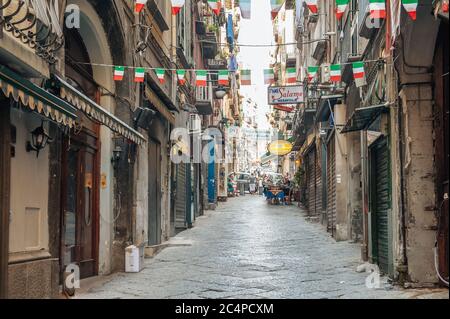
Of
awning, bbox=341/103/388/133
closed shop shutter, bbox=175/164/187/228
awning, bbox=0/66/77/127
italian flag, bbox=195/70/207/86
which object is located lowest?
closed shop shutter, bbox=175/164/187/228

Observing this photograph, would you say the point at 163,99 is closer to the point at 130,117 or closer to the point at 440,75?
the point at 130,117

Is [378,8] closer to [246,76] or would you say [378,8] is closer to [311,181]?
[246,76]

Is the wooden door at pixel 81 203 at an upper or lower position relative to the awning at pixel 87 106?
lower

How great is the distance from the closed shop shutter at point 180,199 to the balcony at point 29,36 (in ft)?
38.3

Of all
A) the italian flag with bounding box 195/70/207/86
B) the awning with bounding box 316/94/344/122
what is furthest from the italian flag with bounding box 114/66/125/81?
the awning with bounding box 316/94/344/122

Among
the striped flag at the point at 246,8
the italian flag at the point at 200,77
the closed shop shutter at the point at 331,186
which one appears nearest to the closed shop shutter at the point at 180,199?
the closed shop shutter at the point at 331,186

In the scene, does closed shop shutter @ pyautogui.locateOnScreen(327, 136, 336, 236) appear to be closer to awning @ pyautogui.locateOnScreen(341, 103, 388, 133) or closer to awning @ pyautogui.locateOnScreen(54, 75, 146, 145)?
awning @ pyautogui.locateOnScreen(341, 103, 388, 133)

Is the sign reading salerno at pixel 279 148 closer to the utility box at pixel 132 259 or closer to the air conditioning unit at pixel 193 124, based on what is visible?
the air conditioning unit at pixel 193 124

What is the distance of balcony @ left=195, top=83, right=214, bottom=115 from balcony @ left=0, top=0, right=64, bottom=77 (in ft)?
58.3

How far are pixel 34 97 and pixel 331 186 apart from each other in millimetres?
13778

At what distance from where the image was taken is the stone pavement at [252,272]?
28.4 ft

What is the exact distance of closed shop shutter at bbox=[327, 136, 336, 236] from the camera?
1782cm
